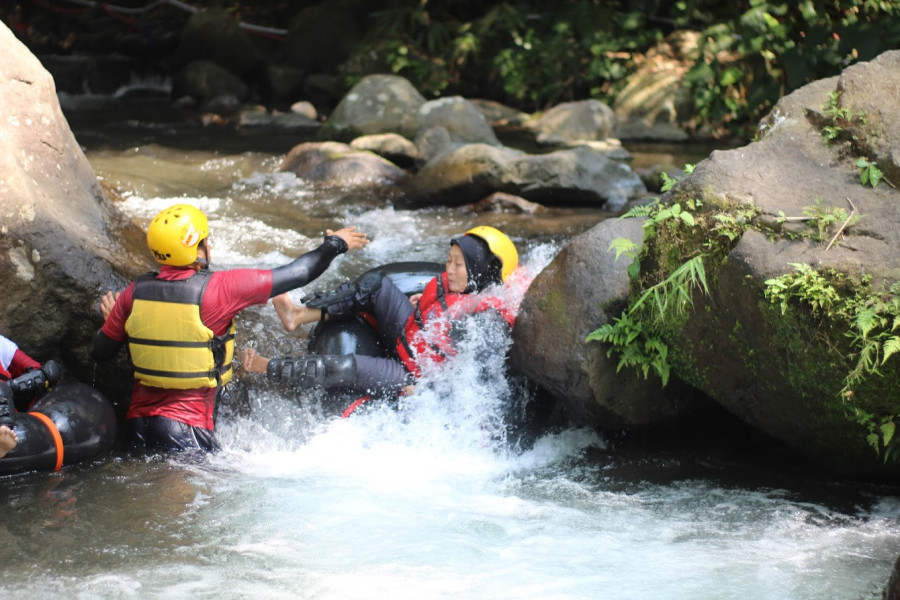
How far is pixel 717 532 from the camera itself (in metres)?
4.06

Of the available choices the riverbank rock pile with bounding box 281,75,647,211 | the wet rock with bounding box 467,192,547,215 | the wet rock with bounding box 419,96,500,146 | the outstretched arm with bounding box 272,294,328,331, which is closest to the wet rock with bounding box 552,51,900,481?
the outstretched arm with bounding box 272,294,328,331

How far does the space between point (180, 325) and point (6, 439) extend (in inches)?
39.1

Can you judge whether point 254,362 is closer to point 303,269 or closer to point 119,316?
point 303,269

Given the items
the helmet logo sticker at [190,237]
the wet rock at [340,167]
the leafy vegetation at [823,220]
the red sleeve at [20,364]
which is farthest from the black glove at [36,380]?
the wet rock at [340,167]

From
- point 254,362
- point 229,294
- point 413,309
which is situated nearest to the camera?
point 229,294

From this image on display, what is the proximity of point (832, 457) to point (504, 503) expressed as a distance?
5.48 feet

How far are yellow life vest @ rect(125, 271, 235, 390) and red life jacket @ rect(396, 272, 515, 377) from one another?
4.06 ft

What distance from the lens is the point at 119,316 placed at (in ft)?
15.6

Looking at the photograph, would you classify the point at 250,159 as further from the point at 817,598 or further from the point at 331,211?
the point at 817,598

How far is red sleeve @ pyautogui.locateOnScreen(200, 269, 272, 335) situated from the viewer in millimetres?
4668

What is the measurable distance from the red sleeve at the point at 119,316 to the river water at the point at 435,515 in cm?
65

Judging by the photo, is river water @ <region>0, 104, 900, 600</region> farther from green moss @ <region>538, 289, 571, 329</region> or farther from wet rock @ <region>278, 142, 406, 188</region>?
wet rock @ <region>278, 142, 406, 188</region>

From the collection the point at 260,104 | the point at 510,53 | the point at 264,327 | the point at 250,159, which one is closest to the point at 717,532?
the point at 264,327

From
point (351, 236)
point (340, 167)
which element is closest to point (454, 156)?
point (340, 167)
